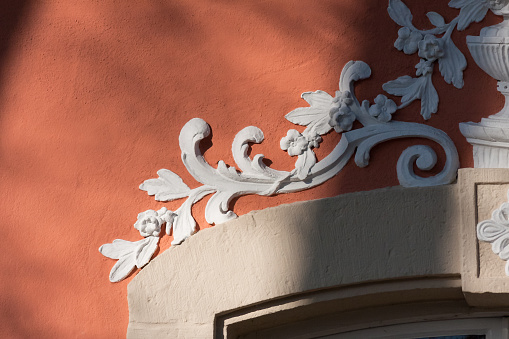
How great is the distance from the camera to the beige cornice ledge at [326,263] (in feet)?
9.57

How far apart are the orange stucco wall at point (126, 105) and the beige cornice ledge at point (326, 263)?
8cm

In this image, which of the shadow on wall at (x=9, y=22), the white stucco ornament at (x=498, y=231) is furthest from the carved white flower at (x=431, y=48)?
the shadow on wall at (x=9, y=22)

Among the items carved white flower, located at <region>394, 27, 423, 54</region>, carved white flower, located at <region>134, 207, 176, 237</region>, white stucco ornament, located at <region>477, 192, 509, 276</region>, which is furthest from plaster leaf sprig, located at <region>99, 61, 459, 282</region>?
white stucco ornament, located at <region>477, 192, 509, 276</region>

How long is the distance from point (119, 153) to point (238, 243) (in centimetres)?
52

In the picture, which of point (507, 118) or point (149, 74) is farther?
point (149, 74)

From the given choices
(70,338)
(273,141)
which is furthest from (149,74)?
(70,338)

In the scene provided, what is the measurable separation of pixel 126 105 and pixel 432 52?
1.05 m

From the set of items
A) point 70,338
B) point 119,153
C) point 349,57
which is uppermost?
point 349,57

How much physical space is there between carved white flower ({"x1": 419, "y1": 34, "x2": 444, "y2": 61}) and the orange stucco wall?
0.23 ft

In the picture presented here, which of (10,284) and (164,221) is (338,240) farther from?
(10,284)

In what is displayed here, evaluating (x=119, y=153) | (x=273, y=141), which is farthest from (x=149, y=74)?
(x=273, y=141)

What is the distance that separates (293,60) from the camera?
10.4 feet

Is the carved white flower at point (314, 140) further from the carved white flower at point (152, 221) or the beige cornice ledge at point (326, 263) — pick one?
the carved white flower at point (152, 221)

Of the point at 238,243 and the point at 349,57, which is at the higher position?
the point at 349,57
